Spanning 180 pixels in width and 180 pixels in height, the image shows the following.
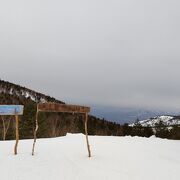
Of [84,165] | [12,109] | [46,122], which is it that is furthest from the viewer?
[46,122]

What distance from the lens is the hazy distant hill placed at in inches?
2389

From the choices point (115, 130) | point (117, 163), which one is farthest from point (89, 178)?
point (115, 130)

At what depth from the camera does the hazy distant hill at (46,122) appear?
60688mm

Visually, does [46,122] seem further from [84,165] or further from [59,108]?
[84,165]

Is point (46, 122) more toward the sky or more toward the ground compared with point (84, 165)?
more toward the sky

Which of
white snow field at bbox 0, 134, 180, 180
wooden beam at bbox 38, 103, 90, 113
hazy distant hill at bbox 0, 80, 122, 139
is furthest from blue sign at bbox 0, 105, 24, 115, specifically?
hazy distant hill at bbox 0, 80, 122, 139

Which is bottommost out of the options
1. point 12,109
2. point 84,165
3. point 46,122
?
point 84,165

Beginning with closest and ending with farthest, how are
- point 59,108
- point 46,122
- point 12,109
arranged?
point 59,108 → point 12,109 → point 46,122

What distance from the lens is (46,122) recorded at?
65.1m

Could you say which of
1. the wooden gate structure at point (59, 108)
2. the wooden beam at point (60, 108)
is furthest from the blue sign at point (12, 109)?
the wooden beam at point (60, 108)

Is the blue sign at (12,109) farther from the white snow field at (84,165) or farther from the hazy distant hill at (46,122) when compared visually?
the hazy distant hill at (46,122)

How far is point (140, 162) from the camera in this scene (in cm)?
1225

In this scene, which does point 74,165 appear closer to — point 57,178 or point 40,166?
point 40,166

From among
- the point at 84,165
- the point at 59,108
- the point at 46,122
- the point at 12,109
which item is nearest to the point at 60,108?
the point at 59,108
